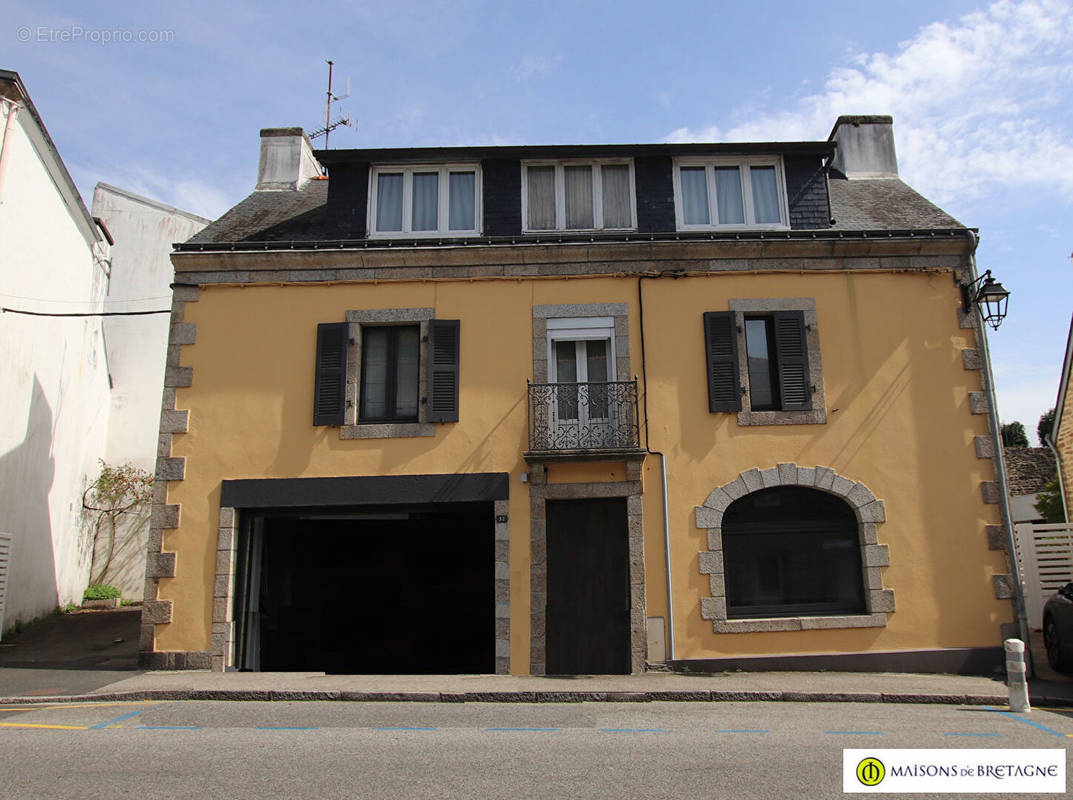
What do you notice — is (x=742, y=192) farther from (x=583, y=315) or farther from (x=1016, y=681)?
(x=1016, y=681)

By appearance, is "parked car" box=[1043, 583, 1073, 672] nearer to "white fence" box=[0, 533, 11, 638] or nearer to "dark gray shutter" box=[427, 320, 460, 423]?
"dark gray shutter" box=[427, 320, 460, 423]

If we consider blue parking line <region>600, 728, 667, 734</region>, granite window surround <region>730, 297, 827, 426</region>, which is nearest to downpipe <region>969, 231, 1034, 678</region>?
granite window surround <region>730, 297, 827, 426</region>

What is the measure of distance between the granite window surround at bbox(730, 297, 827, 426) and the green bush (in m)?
13.5

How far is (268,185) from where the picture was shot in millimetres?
13930

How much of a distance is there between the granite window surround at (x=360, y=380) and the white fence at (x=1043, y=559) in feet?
32.8

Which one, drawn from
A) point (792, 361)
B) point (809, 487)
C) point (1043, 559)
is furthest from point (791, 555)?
point (1043, 559)

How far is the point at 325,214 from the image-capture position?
1267 cm

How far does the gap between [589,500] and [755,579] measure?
2.53 meters

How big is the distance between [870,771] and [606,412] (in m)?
6.16

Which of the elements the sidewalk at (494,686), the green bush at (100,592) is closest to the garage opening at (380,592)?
the sidewalk at (494,686)

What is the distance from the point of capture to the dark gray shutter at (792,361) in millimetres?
11352

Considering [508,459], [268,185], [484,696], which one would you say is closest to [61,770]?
[484,696]

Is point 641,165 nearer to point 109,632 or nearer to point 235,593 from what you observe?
point 235,593

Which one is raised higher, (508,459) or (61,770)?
(508,459)
